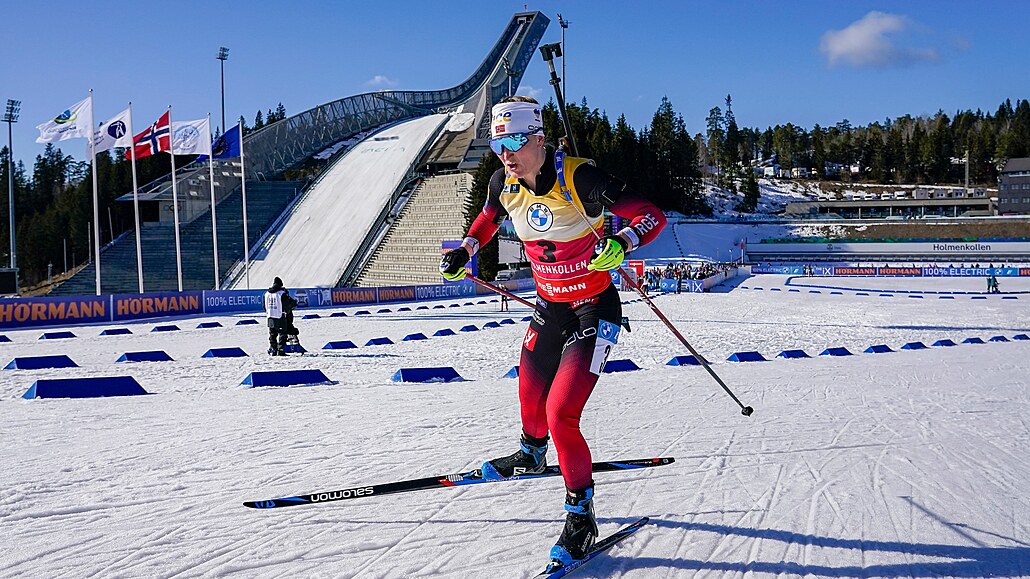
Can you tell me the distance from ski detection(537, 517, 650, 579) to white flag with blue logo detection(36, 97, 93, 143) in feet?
93.6

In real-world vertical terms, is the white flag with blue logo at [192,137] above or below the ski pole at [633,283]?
above

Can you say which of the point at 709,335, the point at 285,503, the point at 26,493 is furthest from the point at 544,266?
the point at 709,335

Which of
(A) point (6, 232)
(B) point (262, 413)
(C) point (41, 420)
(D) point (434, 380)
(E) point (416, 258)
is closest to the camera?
(C) point (41, 420)

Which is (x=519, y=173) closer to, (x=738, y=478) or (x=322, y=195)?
(x=738, y=478)

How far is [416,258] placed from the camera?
50938mm

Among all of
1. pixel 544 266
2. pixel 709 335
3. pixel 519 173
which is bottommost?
pixel 709 335

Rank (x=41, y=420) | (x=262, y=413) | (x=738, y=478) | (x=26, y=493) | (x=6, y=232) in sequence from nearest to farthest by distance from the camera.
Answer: (x=26, y=493) → (x=738, y=478) → (x=41, y=420) → (x=262, y=413) → (x=6, y=232)

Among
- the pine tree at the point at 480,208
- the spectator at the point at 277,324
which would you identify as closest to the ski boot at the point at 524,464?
the spectator at the point at 277,324

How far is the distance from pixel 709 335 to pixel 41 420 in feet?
48.6

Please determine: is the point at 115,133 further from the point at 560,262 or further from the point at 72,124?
the point at 560,262

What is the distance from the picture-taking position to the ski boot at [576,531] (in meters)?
3.63

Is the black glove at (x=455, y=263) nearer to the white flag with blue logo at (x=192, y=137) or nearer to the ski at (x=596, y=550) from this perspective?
the ski at (x=596, y=550)

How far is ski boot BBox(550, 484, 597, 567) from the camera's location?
3631mm

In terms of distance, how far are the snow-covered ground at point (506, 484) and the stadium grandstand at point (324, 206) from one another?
32.6 metres
